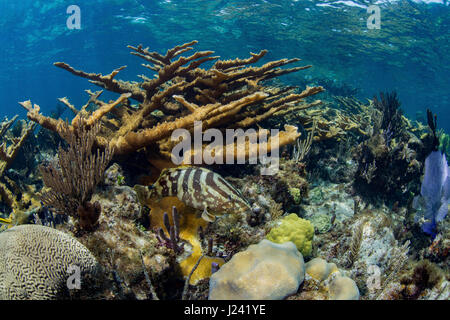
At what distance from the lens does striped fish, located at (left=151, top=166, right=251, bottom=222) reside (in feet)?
8.84

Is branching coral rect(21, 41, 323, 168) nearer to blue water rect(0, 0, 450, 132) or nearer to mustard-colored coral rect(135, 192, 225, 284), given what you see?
mustard-colored coral rect(135, 192, 225, 284)

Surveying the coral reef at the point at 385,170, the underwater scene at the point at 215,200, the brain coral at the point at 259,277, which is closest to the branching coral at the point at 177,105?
the underwater scene at the point at 215,200

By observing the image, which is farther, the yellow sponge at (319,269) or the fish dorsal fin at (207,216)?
the fish dorsal fin at (207,216)

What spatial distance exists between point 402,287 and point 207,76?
422cm

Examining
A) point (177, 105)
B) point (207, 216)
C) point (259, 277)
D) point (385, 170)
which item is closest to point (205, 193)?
point (207, 216)

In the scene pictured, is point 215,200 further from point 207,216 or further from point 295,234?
point 295,234

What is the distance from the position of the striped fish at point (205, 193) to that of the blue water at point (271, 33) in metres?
18.1

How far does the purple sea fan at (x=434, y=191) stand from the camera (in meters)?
2.76

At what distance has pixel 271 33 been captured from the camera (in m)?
24.8

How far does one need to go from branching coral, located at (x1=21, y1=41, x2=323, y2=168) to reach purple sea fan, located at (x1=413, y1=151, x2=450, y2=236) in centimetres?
152

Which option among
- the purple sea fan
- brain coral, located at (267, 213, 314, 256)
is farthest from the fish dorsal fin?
the purple sea fan

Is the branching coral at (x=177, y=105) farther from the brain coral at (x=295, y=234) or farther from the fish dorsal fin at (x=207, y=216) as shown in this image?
the fish dorsal fin at (x=207, y=216)

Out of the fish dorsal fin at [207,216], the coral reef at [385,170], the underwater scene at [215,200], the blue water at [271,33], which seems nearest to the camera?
the underwater scene at [215,200]
